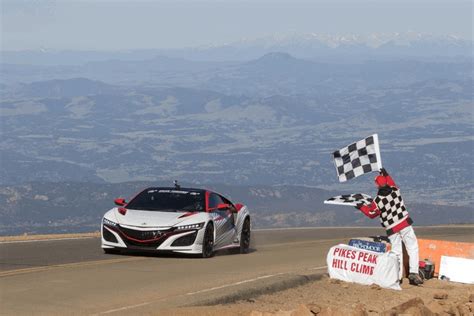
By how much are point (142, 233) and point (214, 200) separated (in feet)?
6.13

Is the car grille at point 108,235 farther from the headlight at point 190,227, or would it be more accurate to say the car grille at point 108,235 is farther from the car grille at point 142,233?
the headlight at point 190,227

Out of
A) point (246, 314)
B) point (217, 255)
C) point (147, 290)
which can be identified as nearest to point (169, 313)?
point (246, 314)

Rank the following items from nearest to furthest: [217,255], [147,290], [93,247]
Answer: [147,290] → [217,255] → [93,247]

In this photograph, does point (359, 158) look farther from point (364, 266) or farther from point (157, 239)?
point (157, 239)

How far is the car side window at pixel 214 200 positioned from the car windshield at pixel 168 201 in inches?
6.0

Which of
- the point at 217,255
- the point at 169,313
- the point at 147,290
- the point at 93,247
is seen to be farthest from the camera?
the point at 93,247

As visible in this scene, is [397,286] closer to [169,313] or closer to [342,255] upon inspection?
[342,255]

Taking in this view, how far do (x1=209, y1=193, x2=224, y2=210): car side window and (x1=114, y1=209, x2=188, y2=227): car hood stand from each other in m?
0.83

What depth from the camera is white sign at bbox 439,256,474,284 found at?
56.7 ft

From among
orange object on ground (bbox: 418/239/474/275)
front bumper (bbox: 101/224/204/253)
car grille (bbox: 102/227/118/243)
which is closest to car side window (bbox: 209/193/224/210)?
front bumper (bbox: 101/224/204/253)

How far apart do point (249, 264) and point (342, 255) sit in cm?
305

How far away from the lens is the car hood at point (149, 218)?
60.9ft

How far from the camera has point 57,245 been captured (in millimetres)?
22375

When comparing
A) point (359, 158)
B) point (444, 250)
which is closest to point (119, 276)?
point (359, 158)
